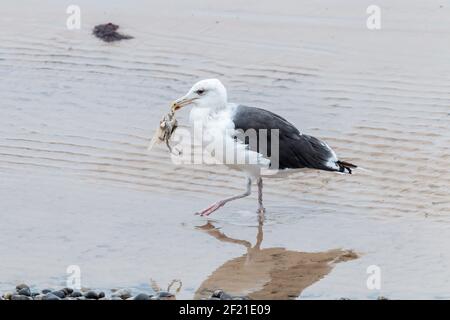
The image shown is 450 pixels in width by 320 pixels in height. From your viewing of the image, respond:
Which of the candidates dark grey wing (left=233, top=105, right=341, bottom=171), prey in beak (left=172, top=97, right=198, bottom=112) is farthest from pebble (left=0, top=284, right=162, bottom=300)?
prey in beak (left=172, top=97, right=198, bottom=112)

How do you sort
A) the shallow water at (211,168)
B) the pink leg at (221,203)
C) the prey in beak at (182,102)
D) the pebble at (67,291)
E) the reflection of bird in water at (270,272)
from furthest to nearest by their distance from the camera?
the prey in beak at (182,102) → the pink leg at (221,203) → the shallow water at (211,168) → the reflection of bird in water at (270,272) → the pebble at (67,291)

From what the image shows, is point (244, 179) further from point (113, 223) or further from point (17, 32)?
point (17, 32)

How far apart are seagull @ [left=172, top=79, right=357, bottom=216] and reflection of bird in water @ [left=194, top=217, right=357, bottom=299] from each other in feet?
2.52

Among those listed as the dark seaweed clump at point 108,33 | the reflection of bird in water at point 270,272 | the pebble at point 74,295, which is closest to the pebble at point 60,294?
the pebble at point 74,295

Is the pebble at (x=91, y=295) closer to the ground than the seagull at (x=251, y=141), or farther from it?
closer to the ground

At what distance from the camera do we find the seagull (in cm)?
939

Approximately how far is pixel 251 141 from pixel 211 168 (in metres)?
1.42

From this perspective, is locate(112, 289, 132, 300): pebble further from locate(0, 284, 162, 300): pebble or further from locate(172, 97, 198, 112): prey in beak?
locate(172, 97, 198, 112): prey in beak

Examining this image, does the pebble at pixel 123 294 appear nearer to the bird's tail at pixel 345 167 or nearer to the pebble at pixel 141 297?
the pebble at pixel 141 297

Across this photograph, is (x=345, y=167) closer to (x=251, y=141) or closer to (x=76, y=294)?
(x=251, y=141)

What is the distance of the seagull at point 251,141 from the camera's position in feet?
30.8

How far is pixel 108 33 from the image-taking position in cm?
1466

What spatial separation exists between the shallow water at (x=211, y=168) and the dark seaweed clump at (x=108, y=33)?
17 centimetres
